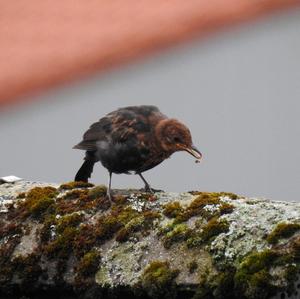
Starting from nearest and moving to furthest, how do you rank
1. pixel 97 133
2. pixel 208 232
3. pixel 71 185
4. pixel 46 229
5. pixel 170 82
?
pixel 208 232
pixel 46 229
pixel 71 185
pixel 97 133
pixel 170 82

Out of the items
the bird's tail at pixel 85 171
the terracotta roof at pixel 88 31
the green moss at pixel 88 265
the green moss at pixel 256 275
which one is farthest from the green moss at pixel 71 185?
the terracotta roof at pixel 88 31

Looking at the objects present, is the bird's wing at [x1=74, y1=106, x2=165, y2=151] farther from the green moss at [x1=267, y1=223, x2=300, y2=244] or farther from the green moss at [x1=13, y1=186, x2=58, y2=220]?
the green moss at [x1=267, y1=223, x2=300, y2=244]

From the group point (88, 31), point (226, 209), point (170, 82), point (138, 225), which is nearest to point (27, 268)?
point (138, 225)

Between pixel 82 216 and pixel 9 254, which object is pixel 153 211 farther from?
pixel 9 254

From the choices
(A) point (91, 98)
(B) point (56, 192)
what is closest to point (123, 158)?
(B) point (56, 192)

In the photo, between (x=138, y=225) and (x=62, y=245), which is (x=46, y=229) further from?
(x=138, y=225)
